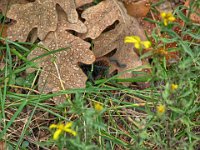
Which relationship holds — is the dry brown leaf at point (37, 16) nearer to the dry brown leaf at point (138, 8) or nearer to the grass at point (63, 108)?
the grass at point (63, 108)

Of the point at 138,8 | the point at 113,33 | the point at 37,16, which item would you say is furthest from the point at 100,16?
the point at 37,16

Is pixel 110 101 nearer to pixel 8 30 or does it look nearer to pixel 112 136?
pixel 112 136

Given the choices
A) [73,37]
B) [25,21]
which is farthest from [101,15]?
[25,21]

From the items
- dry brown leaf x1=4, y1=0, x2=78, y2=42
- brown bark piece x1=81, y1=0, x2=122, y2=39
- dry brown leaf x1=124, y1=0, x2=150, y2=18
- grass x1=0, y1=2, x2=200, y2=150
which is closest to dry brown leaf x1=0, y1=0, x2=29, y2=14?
dry brown leaf x1=4, y1=0, x2=78, y2=42

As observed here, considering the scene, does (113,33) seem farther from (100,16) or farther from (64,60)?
(64,60)

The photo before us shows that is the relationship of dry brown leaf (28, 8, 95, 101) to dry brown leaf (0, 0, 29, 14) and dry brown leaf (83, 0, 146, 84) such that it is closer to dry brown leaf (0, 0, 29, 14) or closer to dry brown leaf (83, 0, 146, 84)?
dry brown leaf (83, 0, 146, 84)

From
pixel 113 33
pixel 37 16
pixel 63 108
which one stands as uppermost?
pixel 37 16

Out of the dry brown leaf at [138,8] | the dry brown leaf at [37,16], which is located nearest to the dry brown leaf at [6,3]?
the dry brown leaf at [37,16]
